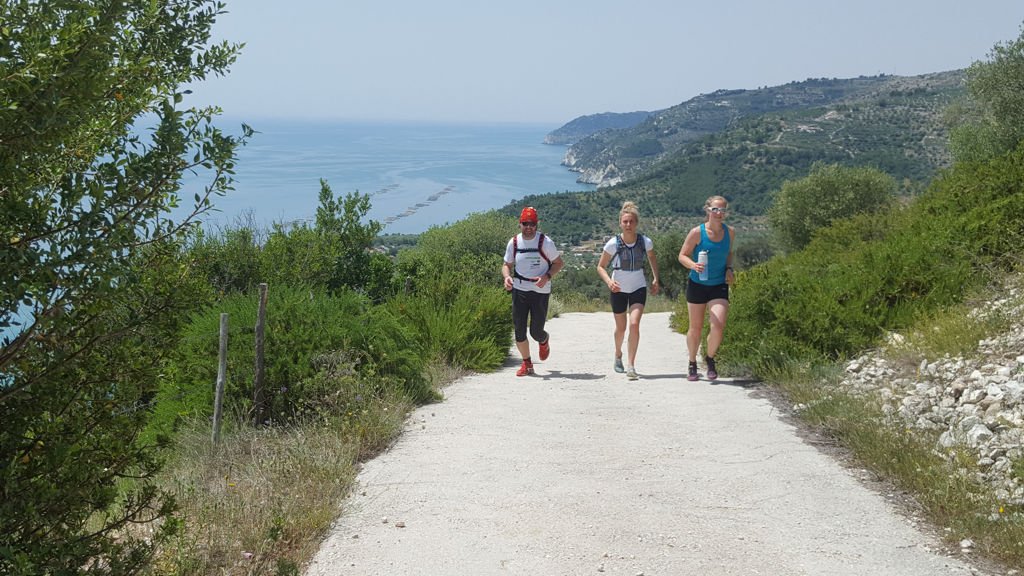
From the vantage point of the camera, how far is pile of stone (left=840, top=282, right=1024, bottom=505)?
5.29m

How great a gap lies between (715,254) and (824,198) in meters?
32.0

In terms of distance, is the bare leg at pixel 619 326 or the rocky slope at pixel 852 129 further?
the rocky slope at pixel 852 129

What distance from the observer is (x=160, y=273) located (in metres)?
3.41

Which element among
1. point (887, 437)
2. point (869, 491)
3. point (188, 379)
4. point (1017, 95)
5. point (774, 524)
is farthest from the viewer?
point (1017, 95)

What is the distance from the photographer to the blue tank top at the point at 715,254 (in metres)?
8.65

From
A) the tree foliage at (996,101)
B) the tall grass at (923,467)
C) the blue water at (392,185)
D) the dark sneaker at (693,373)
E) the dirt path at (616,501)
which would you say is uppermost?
the tree foliage at (996,101)

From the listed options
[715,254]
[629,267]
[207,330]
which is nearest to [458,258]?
[629,267]

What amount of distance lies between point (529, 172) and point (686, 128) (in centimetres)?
3837

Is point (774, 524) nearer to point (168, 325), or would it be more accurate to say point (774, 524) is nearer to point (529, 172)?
point (168, 325)

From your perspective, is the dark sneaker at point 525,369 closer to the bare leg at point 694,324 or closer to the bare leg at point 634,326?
the bare leg at point 634,326

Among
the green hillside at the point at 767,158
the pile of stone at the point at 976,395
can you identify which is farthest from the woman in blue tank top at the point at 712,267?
the green hillside at the point at 767,158

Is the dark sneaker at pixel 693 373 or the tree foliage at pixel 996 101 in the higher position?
the tree foliage at pixel 996 101

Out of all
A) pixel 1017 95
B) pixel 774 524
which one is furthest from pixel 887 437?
pixel 1017 95

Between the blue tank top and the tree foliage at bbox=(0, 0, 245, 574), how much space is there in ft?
19.8
